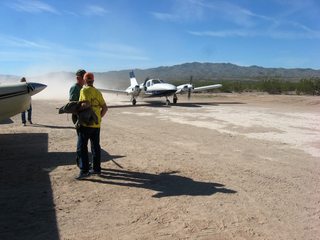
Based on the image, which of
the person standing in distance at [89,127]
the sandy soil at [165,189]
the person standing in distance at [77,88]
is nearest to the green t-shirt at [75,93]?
the person standing in distance at [77,88]

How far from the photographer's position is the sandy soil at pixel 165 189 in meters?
4.83

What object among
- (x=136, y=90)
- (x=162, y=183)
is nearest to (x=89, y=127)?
(x=162, y=183)

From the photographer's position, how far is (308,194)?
6.21m

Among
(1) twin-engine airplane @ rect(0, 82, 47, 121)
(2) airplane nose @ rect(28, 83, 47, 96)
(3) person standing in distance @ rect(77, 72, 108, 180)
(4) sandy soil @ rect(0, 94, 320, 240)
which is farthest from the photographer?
(2) airplane nose @ rect(28, 83, 47, 96)

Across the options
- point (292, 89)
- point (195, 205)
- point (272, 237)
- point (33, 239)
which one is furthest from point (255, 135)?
point (292, 89)

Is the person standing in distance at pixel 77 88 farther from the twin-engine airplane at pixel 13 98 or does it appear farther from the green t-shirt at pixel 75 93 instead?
the twin-engine airplane at pixel 13 98

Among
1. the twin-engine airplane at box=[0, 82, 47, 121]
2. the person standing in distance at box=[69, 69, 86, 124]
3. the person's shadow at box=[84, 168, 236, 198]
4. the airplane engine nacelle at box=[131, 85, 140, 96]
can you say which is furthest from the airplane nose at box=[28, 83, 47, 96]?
the airplane engine nacelle at box=[131, 85, 140, 96]

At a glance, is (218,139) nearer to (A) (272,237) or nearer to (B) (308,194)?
(B) (308,194)

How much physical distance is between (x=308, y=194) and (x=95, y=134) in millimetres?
3695

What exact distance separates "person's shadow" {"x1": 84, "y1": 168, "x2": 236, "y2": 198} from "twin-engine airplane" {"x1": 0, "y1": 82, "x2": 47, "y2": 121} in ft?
10.5

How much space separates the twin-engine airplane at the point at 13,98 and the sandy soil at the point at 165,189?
0.99 meters

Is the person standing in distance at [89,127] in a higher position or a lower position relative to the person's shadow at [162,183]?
higher

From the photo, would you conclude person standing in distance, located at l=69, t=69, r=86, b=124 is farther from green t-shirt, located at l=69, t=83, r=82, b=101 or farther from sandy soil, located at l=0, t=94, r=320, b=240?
sandy soil, located at l=0, t=94, r=320, b=240

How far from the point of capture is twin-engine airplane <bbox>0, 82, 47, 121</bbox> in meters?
9.24
